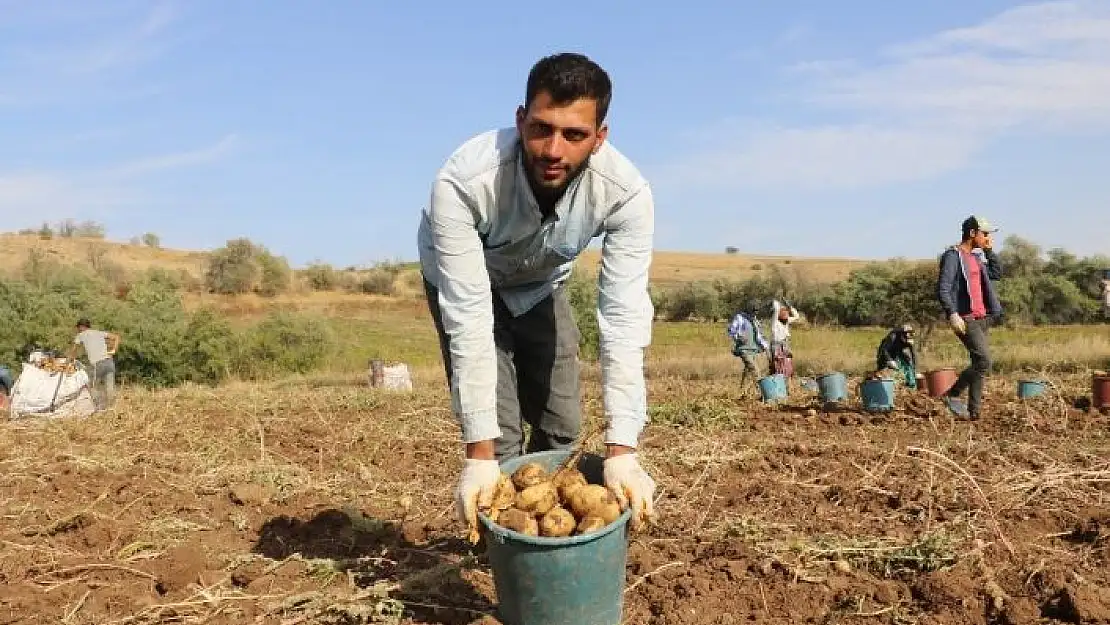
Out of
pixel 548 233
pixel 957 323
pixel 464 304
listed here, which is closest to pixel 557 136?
pixel 548 233

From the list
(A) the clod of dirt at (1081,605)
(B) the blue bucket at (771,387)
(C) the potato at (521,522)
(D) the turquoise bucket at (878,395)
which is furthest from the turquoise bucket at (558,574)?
(B) the blue bucket at (771,387)

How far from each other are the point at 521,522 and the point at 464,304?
0.65 metres

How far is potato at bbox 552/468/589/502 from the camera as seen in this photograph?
2.75 m

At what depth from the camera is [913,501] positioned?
4.46 m

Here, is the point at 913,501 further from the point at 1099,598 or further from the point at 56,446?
the point at 56,446

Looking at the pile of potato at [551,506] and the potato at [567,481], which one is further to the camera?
the potato at [567,481]

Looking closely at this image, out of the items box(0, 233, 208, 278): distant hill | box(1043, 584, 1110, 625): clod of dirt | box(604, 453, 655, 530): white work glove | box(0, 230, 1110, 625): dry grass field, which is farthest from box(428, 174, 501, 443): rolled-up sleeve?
box(0, 233, 208, 278): distant hill

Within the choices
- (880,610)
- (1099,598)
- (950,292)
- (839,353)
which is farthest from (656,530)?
(839,353)

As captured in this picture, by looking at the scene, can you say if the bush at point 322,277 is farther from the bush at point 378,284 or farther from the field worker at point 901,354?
the field worker at point 901,354

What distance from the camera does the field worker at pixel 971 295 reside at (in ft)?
25.0

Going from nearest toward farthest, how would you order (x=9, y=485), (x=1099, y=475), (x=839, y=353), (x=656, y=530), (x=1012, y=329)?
(x=656, y=530), (x=1099, y=475), (x=9, y=485), (x=839, y=353), (x=1012, y=329)

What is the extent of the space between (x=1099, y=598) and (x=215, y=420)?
28.6ft

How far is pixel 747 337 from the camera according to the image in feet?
42.0

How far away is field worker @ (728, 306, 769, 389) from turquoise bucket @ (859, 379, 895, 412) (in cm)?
354
